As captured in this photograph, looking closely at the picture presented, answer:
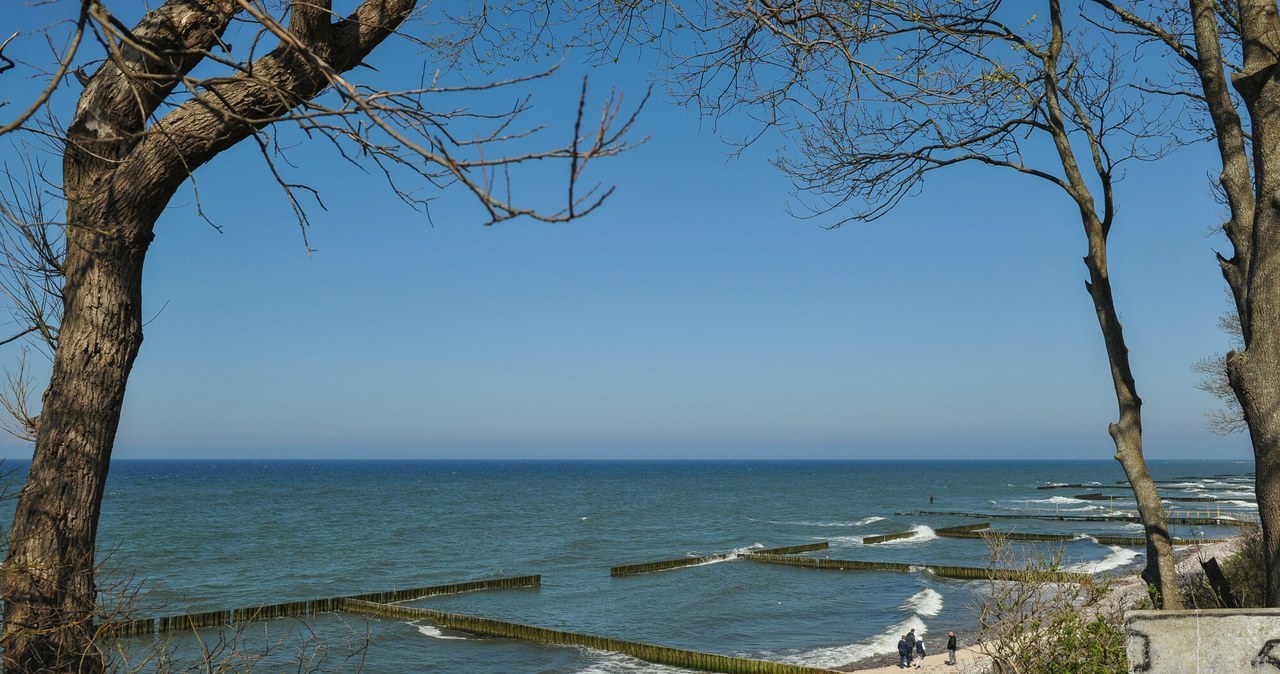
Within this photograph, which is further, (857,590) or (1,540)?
(857,590)

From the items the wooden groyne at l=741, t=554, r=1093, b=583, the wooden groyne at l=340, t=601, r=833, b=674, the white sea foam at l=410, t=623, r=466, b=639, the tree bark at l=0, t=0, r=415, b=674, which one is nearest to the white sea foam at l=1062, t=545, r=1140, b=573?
the wooden groyne at l=741, t=554, r=1093, b=583

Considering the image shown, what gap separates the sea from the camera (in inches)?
883

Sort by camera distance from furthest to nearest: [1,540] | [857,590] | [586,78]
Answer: [857,590]
[1,540]
[586,78]

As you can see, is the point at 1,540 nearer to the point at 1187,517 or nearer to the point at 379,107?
the point at 379,107

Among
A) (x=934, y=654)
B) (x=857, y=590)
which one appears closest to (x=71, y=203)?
(x=934, y=654)

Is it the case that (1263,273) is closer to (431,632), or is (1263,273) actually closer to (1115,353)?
(1115,353)

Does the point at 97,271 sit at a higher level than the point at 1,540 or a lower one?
higher

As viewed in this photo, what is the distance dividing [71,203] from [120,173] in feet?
0.88

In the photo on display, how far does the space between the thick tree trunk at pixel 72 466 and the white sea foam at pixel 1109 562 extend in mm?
35424

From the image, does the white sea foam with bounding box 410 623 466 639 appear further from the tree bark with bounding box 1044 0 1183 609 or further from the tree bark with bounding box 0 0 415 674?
the tree bark with bounding box 0 0 415 674

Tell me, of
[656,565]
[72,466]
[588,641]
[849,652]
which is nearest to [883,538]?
[656,565]

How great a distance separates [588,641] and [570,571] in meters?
17.4

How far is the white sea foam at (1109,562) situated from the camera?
1390 inches

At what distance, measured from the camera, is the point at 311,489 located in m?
121
